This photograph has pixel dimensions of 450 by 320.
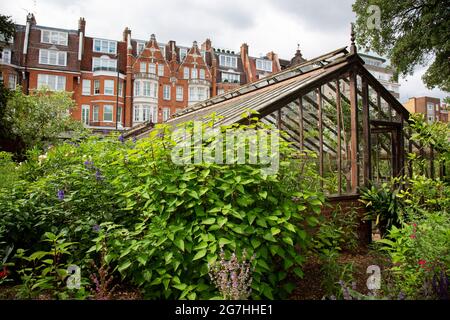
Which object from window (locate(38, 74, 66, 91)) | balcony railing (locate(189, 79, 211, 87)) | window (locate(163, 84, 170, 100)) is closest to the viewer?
window (locate(38, 74, 66, 91))

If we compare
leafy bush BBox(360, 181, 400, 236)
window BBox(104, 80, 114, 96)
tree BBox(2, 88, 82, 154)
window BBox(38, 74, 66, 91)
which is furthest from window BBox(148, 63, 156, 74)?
leafy bush BBox(360, 181, 400, 236)

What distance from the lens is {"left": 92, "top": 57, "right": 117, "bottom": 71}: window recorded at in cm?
3438

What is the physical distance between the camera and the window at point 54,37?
3353 cm

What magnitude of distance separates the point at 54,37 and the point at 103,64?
17.6ft

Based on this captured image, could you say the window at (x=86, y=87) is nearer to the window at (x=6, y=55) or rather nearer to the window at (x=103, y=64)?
the window at (x=103, y=64)

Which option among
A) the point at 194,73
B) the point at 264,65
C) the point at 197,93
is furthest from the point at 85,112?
the point at 264,65

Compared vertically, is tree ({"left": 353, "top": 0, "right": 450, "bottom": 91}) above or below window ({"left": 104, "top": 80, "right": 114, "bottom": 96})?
below

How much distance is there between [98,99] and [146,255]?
33548 millimetres

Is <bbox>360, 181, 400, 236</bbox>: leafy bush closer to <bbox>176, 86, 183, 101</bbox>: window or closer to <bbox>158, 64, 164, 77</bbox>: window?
<bbox>176, 86, 183, 101</bbox>: window

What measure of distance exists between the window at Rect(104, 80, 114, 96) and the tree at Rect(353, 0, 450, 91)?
85.0ft

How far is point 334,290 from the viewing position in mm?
3697

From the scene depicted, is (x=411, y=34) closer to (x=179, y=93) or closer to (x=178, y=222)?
(x=178, y=222)

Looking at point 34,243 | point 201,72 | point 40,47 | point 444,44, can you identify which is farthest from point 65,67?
point 34,243

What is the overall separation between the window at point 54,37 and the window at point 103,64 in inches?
135
